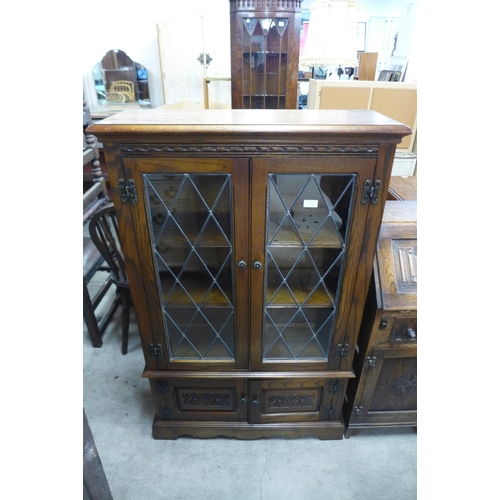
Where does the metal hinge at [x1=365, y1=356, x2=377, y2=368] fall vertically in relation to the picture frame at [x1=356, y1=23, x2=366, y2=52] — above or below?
below

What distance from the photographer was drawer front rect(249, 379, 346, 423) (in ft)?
4.44

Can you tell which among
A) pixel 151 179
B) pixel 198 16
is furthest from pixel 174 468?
pixel 198 16

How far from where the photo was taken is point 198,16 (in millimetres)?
3070

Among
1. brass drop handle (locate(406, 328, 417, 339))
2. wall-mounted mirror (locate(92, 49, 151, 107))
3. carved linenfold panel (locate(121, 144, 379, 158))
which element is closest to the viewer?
carved linenfold panel (locate(121, 144, 379, 158))

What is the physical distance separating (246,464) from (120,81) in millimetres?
3732

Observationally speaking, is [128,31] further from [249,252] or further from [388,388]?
[388,388]

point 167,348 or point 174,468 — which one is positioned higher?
point 167,348

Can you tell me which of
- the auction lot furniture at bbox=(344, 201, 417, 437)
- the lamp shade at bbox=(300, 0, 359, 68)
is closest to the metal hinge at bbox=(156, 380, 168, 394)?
the auction lot furniture at bbox=(344, 201, 417, 437)

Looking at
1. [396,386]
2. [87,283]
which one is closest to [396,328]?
[396,386]

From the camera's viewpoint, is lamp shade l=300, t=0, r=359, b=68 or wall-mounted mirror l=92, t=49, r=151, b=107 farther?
wall-mounted mirror l=92, t=49, r=151, b=107

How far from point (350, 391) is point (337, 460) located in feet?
1.01

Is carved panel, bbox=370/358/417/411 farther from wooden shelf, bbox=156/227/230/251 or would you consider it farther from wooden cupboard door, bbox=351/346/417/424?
wooden shelf, bbox=156/227/230/251
